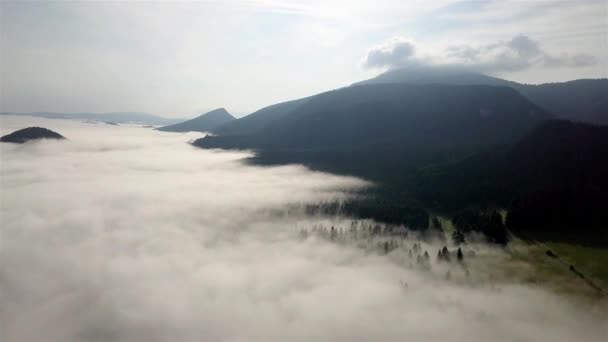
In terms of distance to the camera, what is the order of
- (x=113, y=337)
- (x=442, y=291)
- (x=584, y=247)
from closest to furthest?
(x=113, y=337), (x=442, y=291), (x=584, y=247)

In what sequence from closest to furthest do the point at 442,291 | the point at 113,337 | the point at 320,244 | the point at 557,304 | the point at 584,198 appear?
the point at 113,337
the point at 557,304
the point at 442,291
the point at 320,244
the point at 584,198

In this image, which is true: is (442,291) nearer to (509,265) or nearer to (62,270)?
(509,265)

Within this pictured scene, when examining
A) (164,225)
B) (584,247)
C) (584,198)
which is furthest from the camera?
(164,225)

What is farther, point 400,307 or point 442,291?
point 442,291

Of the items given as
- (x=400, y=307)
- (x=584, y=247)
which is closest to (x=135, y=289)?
(x=400, y=307)

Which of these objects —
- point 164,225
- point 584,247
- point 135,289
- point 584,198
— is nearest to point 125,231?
point 164,225

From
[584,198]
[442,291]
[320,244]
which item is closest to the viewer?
[442,291]

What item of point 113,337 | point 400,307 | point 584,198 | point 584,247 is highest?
point 584,198

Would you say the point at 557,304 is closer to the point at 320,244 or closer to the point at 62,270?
the point at 320,244

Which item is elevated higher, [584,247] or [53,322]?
[584,247]
